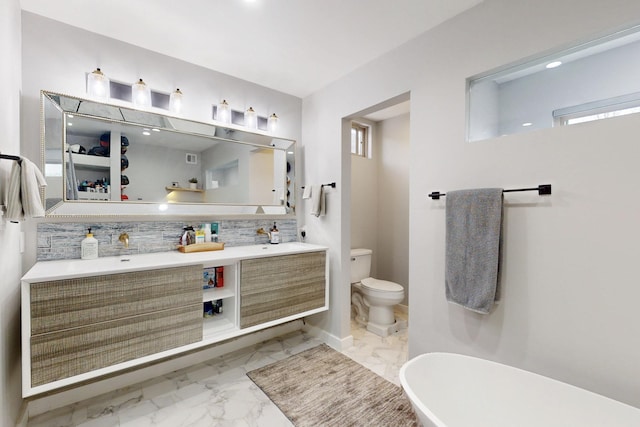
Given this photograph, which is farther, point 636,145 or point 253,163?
point 253,163

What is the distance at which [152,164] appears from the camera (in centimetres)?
216

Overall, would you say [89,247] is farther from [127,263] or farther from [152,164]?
[152,164]

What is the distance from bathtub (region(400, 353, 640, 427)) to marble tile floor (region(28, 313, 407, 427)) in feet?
2.53

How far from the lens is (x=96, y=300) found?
1521mm

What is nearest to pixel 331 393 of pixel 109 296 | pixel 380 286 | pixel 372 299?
pixel 372 299

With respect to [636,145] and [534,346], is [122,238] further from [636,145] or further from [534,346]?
[636,145]

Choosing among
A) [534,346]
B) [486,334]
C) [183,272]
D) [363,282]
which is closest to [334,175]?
[363,282]

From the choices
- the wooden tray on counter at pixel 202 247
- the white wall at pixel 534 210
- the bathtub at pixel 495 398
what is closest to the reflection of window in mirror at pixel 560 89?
the white wall at pixel 534 210

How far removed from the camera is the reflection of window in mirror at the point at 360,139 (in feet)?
12.6

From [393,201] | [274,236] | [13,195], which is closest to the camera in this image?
[13,195]

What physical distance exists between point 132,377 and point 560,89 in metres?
3.27

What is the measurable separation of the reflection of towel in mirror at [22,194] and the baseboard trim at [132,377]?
4.12 feet

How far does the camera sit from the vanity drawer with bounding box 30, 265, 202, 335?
139 centimetres

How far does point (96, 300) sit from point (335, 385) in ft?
5.42
